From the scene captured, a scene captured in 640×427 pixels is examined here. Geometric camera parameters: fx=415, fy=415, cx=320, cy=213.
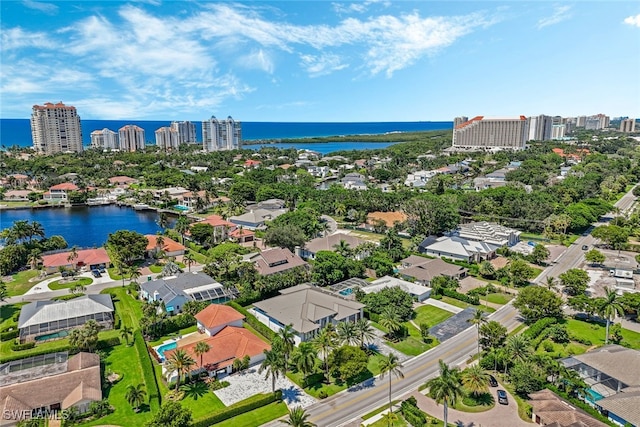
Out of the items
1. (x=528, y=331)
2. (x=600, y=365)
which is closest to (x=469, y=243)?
(x=528, y=331)

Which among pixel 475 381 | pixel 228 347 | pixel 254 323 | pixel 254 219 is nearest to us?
pixel 475 381

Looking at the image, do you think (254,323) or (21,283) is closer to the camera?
(254,323)

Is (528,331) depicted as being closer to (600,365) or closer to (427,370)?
(600,365)

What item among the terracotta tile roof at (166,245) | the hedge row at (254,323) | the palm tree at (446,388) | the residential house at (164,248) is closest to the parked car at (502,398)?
the palm tree at (446,388)

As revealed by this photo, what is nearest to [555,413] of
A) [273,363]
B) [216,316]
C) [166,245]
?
[273,363]

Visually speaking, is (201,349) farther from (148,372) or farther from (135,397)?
(135,397)
